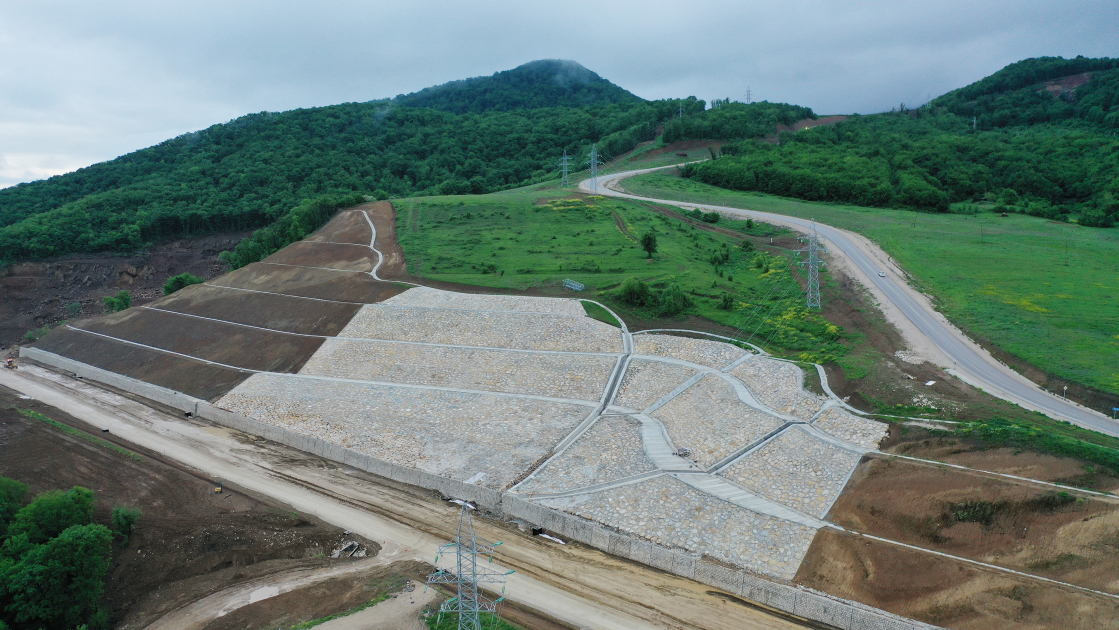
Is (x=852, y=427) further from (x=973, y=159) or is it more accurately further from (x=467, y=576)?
(x=973, y=159)

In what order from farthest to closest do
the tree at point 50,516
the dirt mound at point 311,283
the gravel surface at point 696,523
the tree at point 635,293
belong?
the dirt mound at point 311,283
the tree at point 635,293
the tree at point 50,516
the gravel surface at point 696,523

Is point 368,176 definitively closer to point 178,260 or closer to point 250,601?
point 178,260

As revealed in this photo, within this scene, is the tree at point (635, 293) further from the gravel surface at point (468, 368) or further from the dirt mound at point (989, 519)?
the dirt mound at point (989, 519)

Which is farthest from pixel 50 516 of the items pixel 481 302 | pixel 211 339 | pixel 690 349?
pixel 690 349

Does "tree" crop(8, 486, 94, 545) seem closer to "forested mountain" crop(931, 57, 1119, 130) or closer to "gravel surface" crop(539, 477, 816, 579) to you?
"gravel surface" crop(539, 477, 816, 579)

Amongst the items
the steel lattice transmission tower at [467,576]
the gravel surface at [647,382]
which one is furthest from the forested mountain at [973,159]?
the steel lattice transmission tower at [467,576]

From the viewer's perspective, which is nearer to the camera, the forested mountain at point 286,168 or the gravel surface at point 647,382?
the gravel surface at point 647,382
